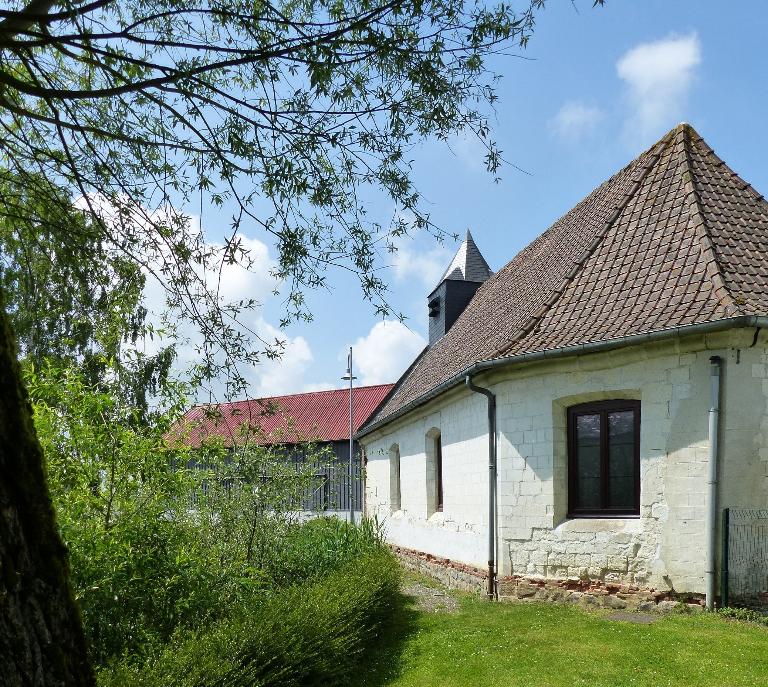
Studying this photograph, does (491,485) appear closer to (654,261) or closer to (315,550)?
(315,550)

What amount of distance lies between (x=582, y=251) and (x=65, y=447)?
8472 mm

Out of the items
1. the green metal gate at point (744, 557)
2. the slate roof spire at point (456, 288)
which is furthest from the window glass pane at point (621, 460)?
the slate roof spire at point (456, 288)

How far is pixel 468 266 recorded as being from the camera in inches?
843

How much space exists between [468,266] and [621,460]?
41.5 ft

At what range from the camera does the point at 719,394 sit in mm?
8438

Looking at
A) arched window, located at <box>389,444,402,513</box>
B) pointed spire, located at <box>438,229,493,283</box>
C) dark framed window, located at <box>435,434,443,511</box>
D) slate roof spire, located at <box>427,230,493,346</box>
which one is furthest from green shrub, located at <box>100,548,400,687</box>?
pointed spire, located at <box>438,229,493,283</box>

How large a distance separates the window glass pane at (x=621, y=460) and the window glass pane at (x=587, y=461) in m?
0.18

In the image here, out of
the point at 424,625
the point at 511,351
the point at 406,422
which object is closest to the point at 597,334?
the point at 511,351

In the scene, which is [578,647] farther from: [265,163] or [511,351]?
[265,163]

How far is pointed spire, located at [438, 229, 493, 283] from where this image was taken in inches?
829

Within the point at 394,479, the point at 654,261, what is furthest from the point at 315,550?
the point at 394,479

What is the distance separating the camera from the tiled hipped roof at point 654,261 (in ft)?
29.2

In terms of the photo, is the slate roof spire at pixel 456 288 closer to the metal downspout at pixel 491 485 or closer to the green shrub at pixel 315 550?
the green shrub at pixel 315 550

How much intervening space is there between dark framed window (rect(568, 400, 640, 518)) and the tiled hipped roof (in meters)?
1.12
